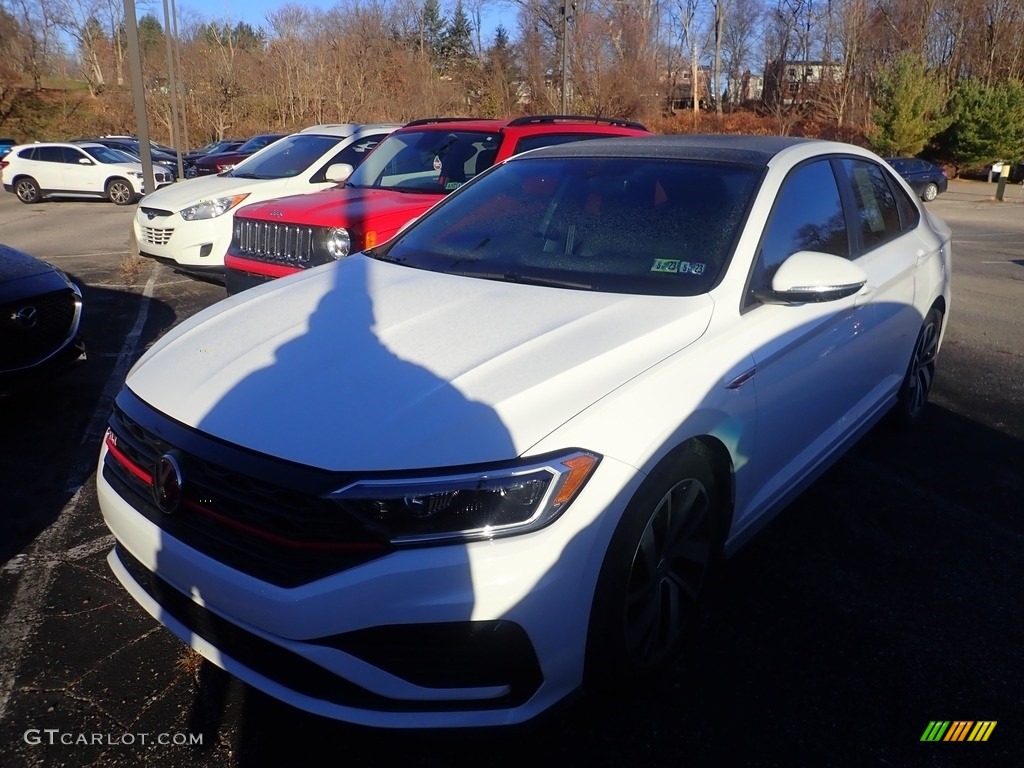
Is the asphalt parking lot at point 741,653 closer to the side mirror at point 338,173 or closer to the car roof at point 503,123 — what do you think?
the side mirror at point 338,173

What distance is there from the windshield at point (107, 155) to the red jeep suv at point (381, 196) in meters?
18.3

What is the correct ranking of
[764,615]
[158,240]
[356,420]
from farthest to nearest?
[158,240], [764,615], [356,420]

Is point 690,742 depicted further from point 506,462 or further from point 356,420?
point 356,420

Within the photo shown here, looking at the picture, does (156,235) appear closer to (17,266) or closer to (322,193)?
(322,193)

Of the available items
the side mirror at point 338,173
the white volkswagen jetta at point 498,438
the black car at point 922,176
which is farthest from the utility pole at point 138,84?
the black car at point 922,176

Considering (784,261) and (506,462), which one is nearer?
(506,462)

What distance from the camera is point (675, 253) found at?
10.6 feet

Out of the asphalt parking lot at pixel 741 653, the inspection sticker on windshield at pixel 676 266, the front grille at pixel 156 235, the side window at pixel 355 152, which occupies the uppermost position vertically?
the side window at pixel 355 152

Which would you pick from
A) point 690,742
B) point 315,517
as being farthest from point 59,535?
point 690,742

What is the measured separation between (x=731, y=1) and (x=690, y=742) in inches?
2809

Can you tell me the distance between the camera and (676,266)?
10.3 feet

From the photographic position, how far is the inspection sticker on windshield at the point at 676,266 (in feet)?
10.2

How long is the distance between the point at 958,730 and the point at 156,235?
8.57 m

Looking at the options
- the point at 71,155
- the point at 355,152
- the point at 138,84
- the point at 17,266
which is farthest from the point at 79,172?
the point at 17,266
